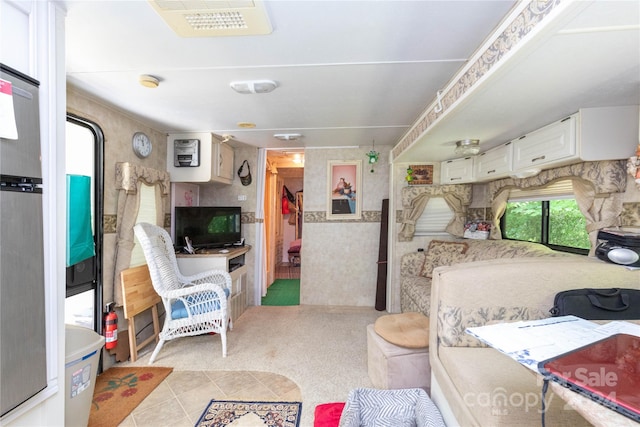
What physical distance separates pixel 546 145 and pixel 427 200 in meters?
1.71

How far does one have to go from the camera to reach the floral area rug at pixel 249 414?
1.71 m

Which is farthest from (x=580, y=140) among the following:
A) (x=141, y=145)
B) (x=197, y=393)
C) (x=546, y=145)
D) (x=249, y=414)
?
(x=141, y=145)

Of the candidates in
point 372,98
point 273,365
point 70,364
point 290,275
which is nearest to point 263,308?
point 273,365

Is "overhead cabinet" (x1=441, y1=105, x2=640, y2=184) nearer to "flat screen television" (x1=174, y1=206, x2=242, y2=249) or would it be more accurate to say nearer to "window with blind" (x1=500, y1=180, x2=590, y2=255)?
"window with blind" (x1=500, y1=180, x2=590, y2=255)

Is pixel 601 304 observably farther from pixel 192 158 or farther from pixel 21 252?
pixel 192 158

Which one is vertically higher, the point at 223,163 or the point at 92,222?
the point at 223,163

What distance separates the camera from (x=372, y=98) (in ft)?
7.30

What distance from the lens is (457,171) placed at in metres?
3.38

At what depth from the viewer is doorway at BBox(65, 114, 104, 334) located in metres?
2.22

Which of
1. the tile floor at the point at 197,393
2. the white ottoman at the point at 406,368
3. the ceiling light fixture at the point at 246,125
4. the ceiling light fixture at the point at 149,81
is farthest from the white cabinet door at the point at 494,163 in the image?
the ceiling light fixture at the point at 149,81

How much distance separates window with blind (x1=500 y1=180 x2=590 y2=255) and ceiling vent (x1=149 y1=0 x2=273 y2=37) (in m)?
2.75

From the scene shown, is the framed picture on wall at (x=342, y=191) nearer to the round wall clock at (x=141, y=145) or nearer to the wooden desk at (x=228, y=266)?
the wooden desk at (x=228, y=266)

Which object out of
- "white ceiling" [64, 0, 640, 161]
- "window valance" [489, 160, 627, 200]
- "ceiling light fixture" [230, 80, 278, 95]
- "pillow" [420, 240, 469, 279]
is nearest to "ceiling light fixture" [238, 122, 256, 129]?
"white ceiling" [64, 0, 640, 161]

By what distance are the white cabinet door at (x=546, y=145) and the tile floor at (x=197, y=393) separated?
8.67 ft
